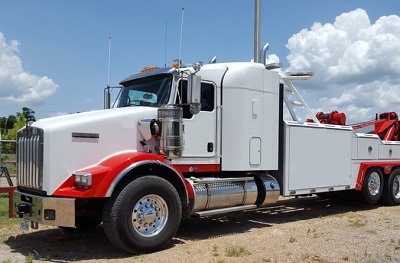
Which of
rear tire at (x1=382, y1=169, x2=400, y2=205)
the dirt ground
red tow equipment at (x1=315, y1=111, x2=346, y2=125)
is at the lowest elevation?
the dirt ground

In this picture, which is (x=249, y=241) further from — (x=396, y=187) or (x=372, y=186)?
(x=396, y=187)

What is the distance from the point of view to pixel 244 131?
846cm

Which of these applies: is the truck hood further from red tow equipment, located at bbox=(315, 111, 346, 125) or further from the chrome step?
red tow equipment, located at bbox=(315, 111, 346, 125)

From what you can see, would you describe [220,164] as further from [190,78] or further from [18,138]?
[18,138]

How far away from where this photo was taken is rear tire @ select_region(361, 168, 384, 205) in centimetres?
1127

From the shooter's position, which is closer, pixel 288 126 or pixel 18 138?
pixel 18 138

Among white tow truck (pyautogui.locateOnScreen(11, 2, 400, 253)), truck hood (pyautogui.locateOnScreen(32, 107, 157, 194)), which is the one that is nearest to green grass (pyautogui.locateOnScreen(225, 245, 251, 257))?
white tow truck (pyautogui.locateOnScreen(11, 2, 400, 253))

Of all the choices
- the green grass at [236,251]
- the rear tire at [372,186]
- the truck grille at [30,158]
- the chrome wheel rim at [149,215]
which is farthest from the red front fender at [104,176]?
the rear tire at [372,186]

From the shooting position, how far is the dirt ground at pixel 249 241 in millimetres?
6434

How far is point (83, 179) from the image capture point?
20.7 feet

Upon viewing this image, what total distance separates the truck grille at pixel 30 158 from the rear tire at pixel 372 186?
7.99 metres

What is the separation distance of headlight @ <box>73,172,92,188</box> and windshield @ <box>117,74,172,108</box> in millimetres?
1870

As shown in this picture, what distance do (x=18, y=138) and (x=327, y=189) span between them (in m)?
6.59

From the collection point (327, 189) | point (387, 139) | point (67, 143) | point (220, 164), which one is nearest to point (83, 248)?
point (67, 143)
